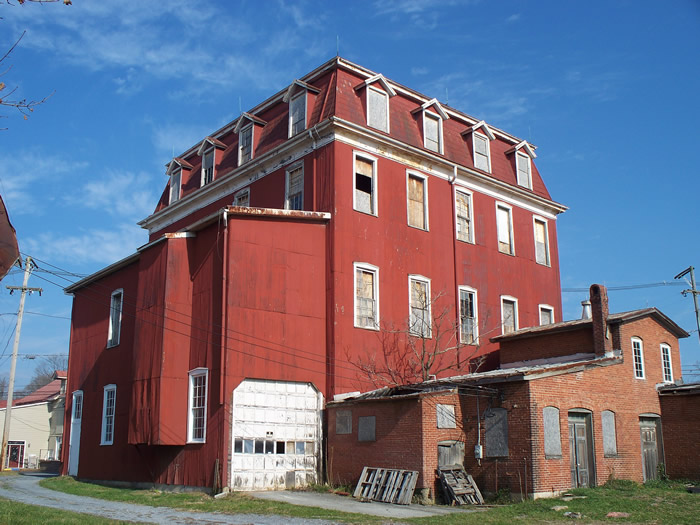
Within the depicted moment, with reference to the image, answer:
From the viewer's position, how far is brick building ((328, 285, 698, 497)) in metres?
18.8

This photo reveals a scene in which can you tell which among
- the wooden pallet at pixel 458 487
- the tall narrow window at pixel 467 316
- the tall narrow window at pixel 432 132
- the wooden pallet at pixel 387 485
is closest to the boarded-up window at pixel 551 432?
the wooden pallet at pixel 458 487

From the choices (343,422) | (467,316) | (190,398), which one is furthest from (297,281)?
(467,316)

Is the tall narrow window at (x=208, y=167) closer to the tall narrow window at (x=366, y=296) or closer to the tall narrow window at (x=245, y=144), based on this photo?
the tall narrow window at (x=245, y=144)

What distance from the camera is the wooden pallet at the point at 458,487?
18297 mm

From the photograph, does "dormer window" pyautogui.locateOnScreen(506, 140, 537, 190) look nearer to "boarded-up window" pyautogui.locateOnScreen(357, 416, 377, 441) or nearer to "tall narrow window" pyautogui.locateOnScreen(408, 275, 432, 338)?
"tall narrow window" pyautogui.locateOnScreen(408, 275, 432, 338)

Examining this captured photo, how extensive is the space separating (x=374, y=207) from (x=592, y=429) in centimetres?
1078

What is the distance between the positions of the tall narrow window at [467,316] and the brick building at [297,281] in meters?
0.12

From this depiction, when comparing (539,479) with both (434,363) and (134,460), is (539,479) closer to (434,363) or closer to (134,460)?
(434,363)

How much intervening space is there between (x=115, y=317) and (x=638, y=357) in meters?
20.6

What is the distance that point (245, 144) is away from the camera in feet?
96.9

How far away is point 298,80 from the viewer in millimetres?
27344

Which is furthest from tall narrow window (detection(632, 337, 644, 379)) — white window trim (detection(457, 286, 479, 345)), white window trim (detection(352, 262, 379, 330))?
white window trim (detection(352, 262, 379, 330))

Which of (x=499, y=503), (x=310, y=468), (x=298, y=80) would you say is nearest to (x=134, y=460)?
(x=310, y=468)

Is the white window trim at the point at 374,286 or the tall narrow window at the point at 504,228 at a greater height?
the tall narrow window at the point at 504,228
